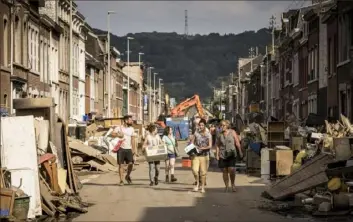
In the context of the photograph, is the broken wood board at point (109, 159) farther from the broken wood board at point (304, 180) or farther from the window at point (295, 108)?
the window at point (295, 108)

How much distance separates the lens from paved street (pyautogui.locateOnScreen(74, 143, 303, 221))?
1445 cm

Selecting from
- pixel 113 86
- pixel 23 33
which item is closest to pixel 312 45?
pixel 23 33

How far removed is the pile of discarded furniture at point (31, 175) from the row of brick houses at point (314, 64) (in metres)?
20.0

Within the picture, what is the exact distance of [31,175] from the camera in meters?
13.8

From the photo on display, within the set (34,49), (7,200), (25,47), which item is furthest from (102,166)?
(7,200)

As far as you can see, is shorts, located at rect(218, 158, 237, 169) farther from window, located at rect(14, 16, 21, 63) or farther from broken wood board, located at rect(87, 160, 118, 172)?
window, located at rect(14, 16, 21, 63)

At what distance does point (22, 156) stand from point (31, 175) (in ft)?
1.43

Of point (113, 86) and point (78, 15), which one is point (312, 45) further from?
point (113, 86)

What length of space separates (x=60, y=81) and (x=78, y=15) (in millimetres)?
11823

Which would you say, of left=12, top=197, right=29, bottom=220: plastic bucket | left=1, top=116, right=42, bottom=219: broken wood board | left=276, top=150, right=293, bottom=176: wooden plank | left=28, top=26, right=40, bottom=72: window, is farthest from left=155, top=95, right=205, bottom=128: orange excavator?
left=12, top=197, right=29, bottom=220: plastic bucket

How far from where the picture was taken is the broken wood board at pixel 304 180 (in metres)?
15.7

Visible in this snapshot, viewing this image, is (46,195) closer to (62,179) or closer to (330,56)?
(62,179)

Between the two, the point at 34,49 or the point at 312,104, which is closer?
the point at 34,49

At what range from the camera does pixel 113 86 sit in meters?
89.9
